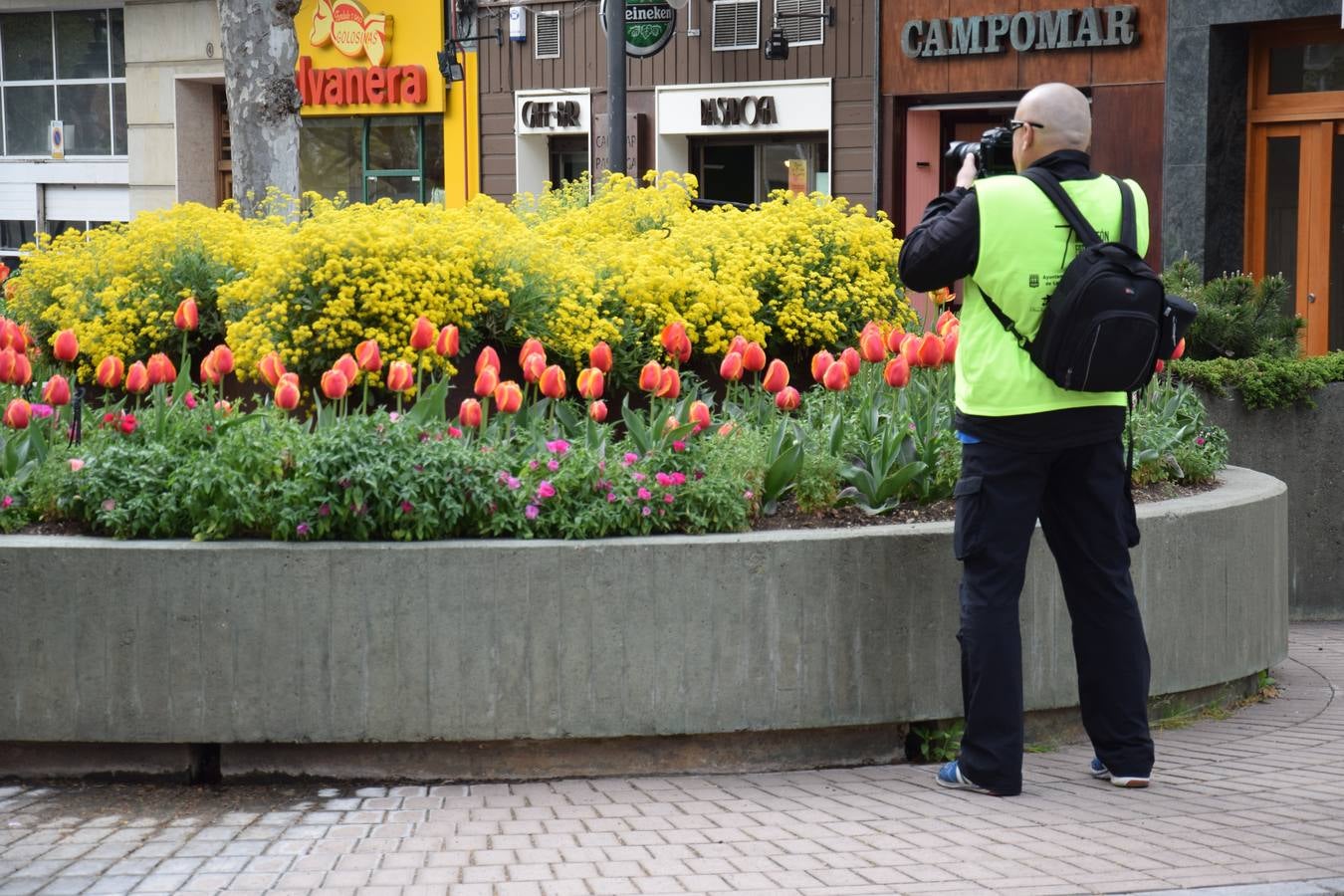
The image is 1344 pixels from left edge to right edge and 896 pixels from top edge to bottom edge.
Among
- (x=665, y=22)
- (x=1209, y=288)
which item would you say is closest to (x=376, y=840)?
(x=1209, y=288)

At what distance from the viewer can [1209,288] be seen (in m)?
9.93

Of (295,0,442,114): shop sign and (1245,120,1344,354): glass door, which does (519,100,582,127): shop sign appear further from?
(1245,120,1344,354): glass door

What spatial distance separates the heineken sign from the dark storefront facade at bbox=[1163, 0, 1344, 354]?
521 centimetres

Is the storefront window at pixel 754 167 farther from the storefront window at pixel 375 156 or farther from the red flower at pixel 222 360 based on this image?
the red flower at pixel 222 360

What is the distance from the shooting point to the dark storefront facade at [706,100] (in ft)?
70.8

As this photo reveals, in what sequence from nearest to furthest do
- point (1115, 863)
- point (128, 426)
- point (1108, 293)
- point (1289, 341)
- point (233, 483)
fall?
point (1115, 863) → point (1108, 293) → point (233, 483) → point (128, 426) → point (1289, 341)

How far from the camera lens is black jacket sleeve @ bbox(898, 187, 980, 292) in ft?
17.5

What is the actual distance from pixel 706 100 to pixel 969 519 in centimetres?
1818

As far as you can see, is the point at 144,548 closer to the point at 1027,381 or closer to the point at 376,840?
the point at 376,840

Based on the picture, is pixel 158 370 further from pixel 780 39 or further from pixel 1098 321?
pixel 780 39

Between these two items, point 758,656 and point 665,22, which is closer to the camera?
point 758,656

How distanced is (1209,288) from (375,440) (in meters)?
5.81

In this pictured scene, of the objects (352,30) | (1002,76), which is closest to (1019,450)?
(1002,76)

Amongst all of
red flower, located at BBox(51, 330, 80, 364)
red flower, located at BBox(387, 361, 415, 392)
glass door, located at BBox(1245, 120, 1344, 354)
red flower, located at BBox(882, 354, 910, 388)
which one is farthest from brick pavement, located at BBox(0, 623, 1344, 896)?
glass door, located at BBox(1245, 120, 1344, 354)
